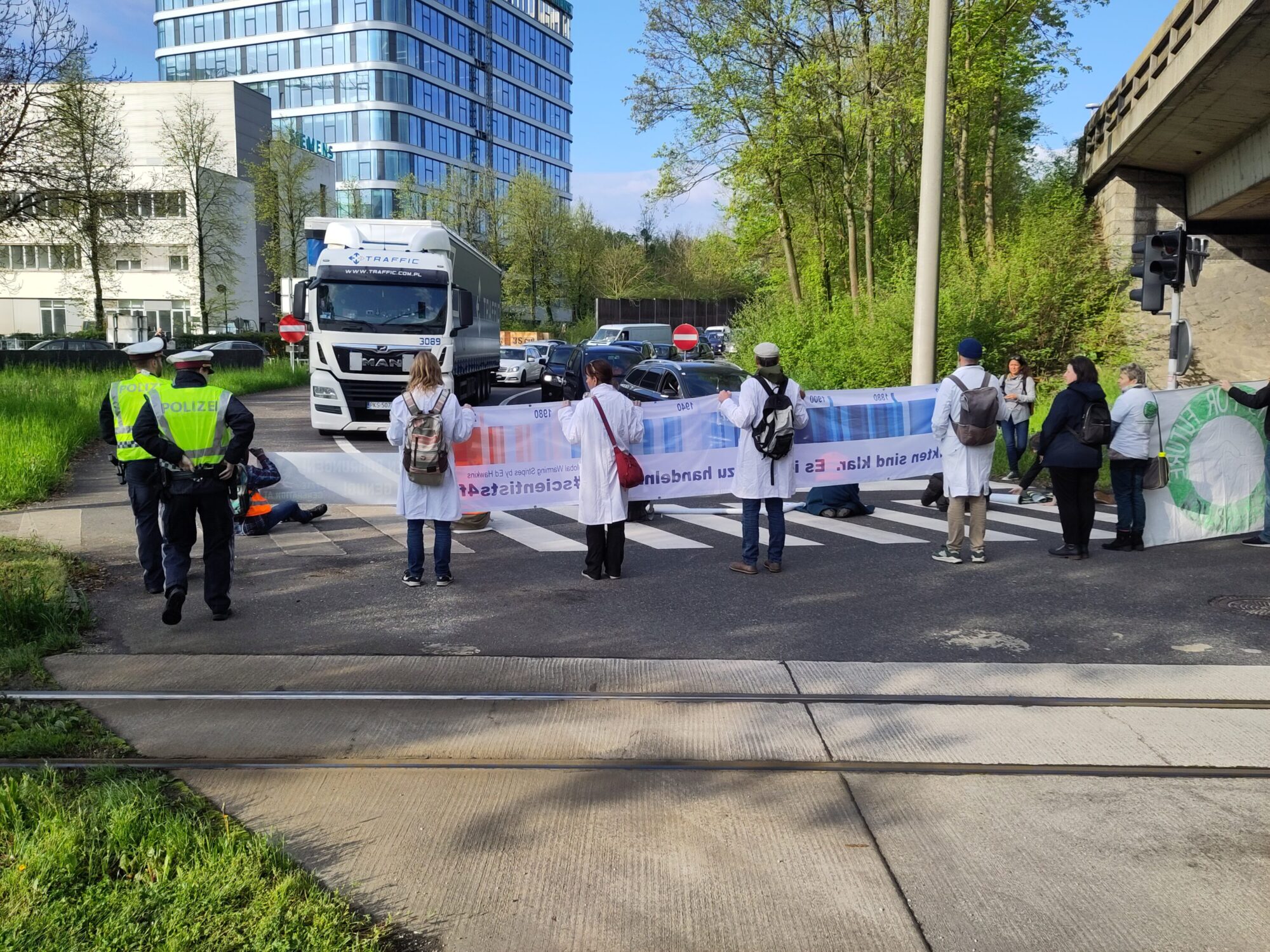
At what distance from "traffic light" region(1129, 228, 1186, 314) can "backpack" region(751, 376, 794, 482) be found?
20.3 feet

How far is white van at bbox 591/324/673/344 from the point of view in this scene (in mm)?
44219

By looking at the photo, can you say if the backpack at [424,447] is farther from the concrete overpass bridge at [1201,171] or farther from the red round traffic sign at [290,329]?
the red round traffic sign at [290,329]

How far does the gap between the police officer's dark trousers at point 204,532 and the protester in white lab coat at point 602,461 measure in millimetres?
2692

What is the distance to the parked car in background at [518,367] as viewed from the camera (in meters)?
41.5

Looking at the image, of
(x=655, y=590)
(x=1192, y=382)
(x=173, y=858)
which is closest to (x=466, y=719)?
(x=173, y=858)

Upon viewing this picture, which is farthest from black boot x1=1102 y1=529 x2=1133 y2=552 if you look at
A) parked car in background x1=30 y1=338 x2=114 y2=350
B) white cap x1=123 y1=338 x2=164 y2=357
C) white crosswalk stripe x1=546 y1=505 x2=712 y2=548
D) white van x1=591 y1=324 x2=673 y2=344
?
white van x1=591 y1=324 x2=673 y2=344

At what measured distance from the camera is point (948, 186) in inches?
1207

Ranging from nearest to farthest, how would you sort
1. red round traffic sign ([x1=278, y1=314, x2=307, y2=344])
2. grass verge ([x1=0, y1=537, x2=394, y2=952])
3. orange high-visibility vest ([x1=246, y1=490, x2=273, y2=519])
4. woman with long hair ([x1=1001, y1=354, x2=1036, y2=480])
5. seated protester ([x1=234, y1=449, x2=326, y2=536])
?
grass verge ([x1=0, y1=537, x2=394, y2=952]) < seated protester ([x1=234, y1=449, x2=326, y2=536]) < orange high-visibility vest ([x1=246, y1=490, x2=273, y2=519]) < woman with long hair ([x1=1001, y1=354, x2=1036, y2=480]) < red round traffic sign ([x1=278, y1=314, x2=307, y2=344])

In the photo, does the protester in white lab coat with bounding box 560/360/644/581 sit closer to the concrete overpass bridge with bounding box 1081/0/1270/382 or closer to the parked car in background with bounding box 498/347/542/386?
the concrete overpass bridge with bounding box 1081/0/1270/382

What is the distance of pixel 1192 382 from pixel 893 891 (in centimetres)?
2387

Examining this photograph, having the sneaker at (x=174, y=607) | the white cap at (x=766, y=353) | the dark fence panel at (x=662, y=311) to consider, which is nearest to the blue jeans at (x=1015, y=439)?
the white cap at (x=766, y=353)

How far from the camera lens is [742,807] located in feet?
15.1

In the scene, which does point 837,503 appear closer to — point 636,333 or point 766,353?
point 766,353

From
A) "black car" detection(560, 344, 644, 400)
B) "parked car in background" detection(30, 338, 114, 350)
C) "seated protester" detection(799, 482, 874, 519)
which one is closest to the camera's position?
"seated protester" detection(799, 482, 874, 519)
